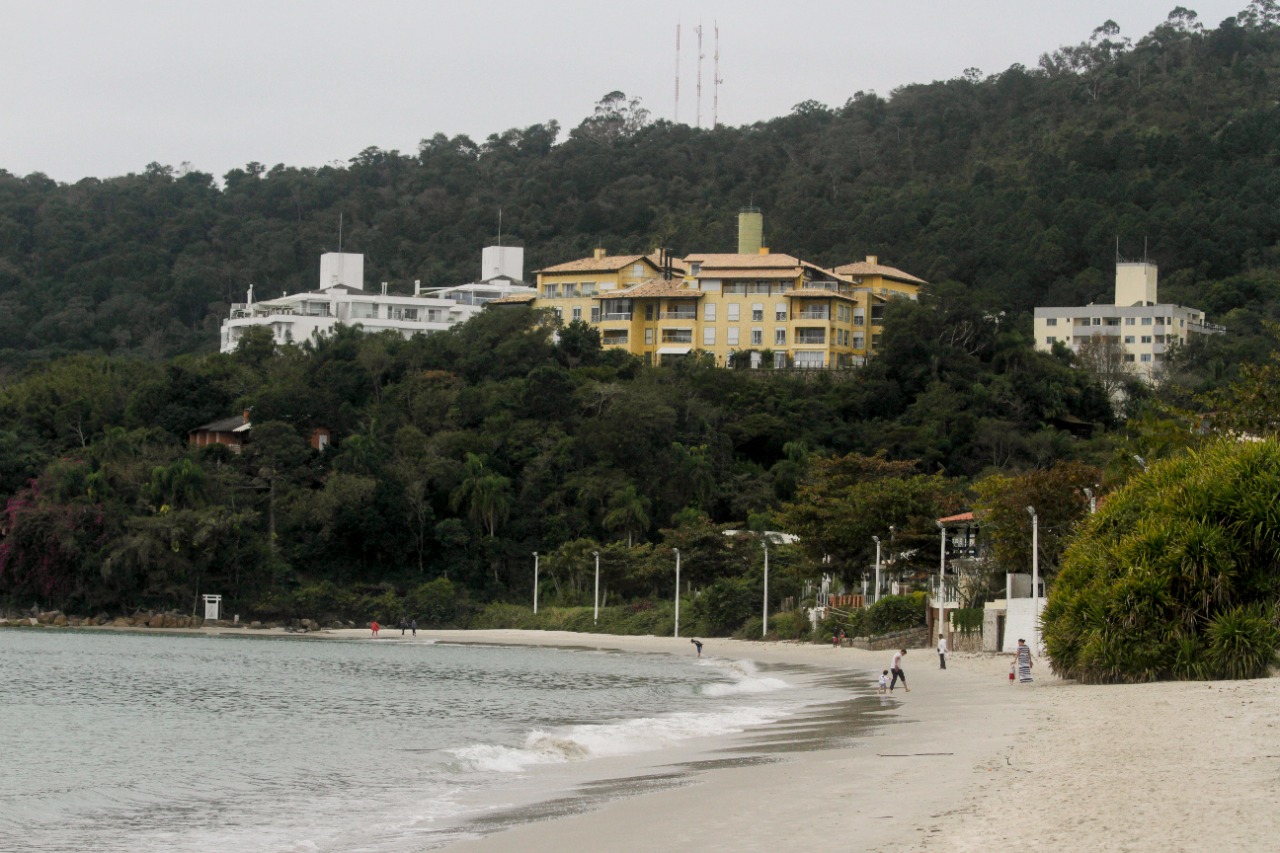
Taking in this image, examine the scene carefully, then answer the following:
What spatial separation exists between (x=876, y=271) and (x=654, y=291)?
1601 cm

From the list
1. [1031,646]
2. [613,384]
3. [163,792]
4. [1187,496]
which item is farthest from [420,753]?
[613,384]

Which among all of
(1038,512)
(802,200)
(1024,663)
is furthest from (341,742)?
(802,200)

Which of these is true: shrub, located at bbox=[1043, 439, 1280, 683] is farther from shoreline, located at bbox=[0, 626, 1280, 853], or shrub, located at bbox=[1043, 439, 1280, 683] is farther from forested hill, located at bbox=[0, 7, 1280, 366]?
forested hill, located at bbox=[0, 7, 1280, 366]

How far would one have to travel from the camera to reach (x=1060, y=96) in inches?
5866

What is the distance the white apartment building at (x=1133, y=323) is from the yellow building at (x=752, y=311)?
1031cm

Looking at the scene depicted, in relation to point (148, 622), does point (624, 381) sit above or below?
above

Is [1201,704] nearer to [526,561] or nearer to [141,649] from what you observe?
[141,649]

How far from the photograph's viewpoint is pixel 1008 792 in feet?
50.9

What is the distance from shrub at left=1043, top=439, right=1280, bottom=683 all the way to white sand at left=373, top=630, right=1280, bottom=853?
1.86m

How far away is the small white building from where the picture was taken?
11844 cm

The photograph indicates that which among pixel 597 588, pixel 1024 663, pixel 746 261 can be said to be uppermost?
pixel 746 261

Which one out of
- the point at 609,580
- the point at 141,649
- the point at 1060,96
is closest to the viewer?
the point at 141,649

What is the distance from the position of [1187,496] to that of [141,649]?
1800 inches

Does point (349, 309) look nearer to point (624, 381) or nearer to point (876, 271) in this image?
point (624, 381)
